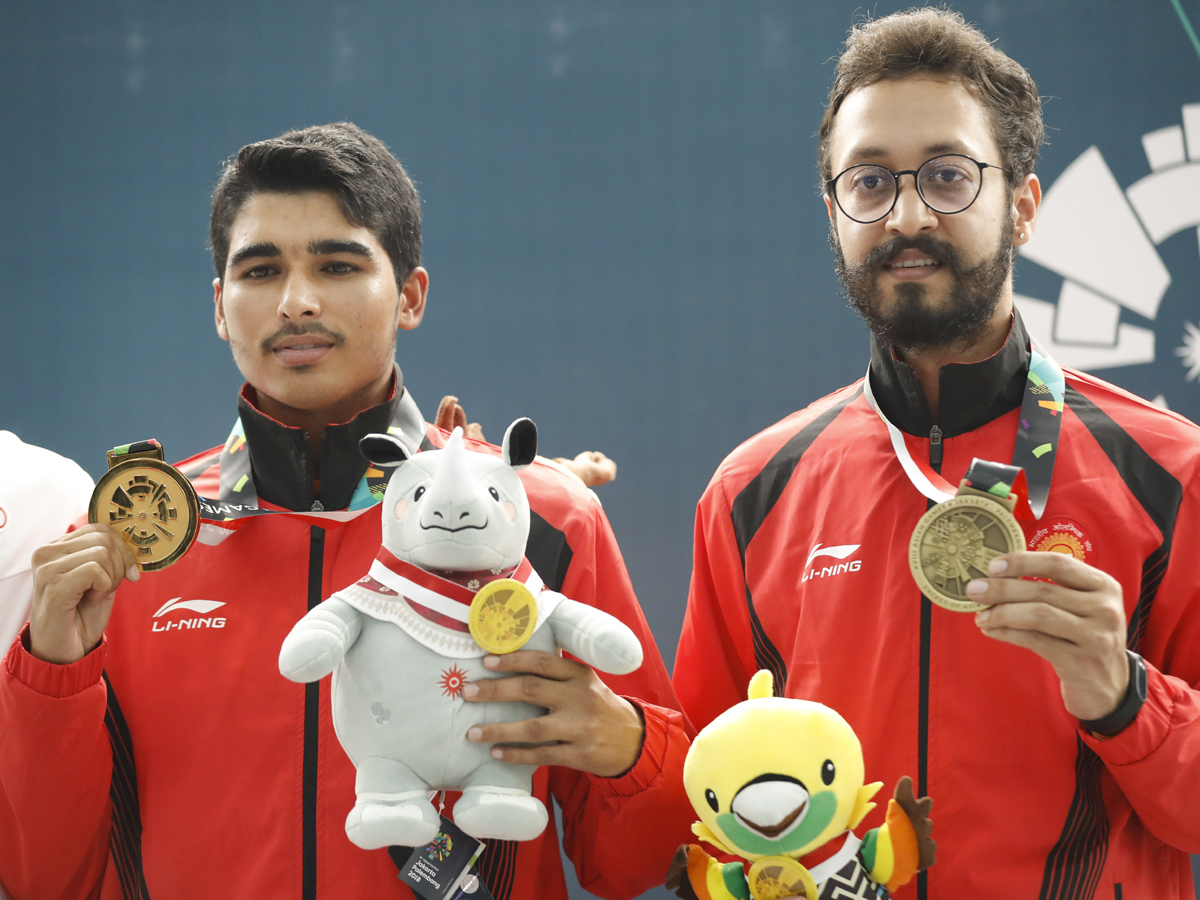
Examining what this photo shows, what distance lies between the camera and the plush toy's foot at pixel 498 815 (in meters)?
1.04

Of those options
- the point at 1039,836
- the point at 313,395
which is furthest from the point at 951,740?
the point at 313,395

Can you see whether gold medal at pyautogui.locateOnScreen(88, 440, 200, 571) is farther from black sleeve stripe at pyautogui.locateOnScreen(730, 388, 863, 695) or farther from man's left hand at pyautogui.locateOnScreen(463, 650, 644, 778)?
black sleeve stripe at pyautogui.locateOnScreen(730, 388, 863, 695)

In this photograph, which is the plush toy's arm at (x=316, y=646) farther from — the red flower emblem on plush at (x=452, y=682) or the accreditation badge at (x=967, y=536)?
the accreditation badge at (x=967, y=536)

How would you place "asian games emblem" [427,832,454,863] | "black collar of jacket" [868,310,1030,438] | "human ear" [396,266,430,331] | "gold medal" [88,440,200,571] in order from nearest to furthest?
"asian games emblem" [427,832,454,863] < "gold medal" [88,440,200,571] < "black collar of jacket" [868,310,1030,438] < "human ear" [396,266,430,331]

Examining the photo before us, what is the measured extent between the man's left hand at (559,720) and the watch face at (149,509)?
0.42m

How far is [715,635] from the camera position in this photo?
1.48 m

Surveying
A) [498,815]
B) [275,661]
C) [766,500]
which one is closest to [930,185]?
[766,500]

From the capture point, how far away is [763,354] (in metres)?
2.41

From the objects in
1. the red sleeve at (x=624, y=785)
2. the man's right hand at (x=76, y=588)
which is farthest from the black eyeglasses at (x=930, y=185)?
the man's right hand at (x=76, y=588)

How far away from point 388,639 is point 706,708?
0.59 metres

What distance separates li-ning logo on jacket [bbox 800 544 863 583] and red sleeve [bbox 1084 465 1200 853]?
1.09 ft

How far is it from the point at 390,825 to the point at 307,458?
53cm

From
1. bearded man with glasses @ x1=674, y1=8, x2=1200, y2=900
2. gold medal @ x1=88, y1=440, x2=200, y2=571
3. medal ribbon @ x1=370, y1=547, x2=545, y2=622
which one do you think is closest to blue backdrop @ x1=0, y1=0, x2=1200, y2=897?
bearded man with glasses @ x1=674, y1=8, x2=1200, y2=900

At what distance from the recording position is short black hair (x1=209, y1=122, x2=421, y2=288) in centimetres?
140
